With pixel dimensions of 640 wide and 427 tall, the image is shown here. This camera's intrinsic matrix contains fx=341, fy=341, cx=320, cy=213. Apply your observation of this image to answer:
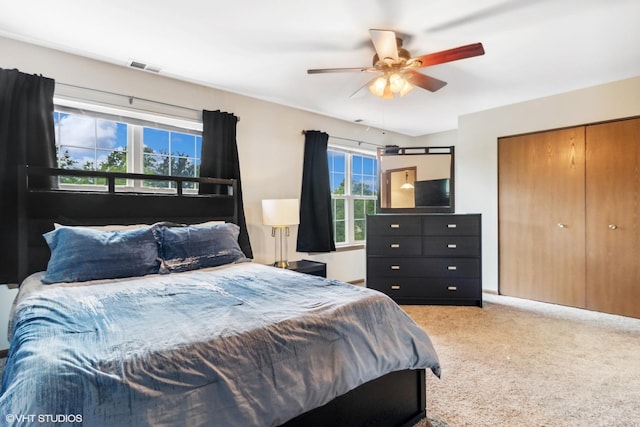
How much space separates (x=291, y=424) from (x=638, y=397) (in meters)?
2.10

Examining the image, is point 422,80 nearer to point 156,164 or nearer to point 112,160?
point 156,164

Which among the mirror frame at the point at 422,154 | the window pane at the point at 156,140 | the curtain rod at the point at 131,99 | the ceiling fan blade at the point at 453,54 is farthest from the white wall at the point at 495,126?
the window pane at the point at 156,140

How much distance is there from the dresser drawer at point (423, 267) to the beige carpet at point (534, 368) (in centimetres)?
44

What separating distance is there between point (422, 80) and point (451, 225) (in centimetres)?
187

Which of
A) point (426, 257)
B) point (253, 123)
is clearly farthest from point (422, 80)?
point (426, 257)

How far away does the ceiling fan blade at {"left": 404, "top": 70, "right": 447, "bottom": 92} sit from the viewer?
2.55 meters

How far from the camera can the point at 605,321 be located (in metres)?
3.29

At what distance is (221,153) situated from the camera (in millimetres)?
3416

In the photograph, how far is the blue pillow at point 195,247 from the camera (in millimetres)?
2469

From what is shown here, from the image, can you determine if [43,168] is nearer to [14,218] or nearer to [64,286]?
[14,218]

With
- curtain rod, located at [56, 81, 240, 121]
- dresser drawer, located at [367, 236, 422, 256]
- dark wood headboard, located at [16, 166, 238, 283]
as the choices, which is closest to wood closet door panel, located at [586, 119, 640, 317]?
dresser drawer, located at [367, 236, 422, 256]

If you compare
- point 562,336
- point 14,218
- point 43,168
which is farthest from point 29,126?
point 562,336

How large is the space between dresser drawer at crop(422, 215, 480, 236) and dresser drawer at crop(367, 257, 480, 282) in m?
0.30

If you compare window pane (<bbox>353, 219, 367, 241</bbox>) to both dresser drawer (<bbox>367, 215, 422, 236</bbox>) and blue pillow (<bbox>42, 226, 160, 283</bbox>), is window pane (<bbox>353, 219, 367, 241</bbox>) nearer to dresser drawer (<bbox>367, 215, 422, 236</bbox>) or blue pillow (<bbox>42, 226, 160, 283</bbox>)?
dresser drawer (<bbox>367, 215, 422, 236</bbox>)
